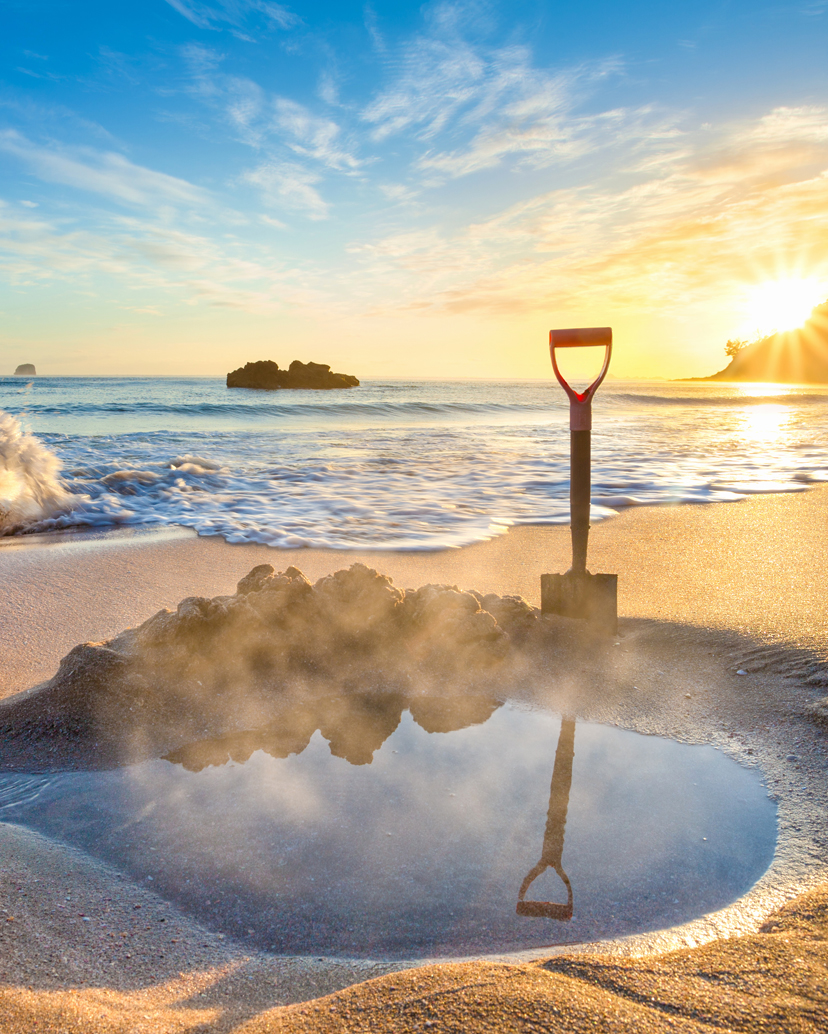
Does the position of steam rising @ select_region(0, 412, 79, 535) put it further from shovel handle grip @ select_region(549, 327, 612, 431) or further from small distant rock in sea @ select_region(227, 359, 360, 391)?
small distant rock in sea @ select_region(227, 359, 360, 391)

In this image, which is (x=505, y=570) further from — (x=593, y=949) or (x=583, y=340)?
(x=593, y=949)

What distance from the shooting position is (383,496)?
6.68 meters

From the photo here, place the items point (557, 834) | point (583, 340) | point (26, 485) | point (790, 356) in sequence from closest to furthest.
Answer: point (557, 834), point (583, 340), point (26, 485), point (790, 356)

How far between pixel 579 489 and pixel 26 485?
5.04 metres

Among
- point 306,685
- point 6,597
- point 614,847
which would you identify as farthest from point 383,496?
point 614,847

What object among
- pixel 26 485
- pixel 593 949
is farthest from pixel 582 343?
pixel 26 485

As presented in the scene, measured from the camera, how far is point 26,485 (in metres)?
5.61

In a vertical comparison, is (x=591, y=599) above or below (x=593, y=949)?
above

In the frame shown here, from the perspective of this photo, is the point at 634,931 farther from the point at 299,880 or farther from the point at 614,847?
the point at 299,880

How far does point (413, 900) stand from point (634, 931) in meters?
0.44

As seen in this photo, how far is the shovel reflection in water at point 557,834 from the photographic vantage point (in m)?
1.29

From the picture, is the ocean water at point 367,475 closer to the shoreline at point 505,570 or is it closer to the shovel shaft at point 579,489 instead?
the shoreline at point 505,570

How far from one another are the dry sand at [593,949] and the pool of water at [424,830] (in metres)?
0.07

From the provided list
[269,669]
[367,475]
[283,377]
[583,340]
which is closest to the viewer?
[269,669]
